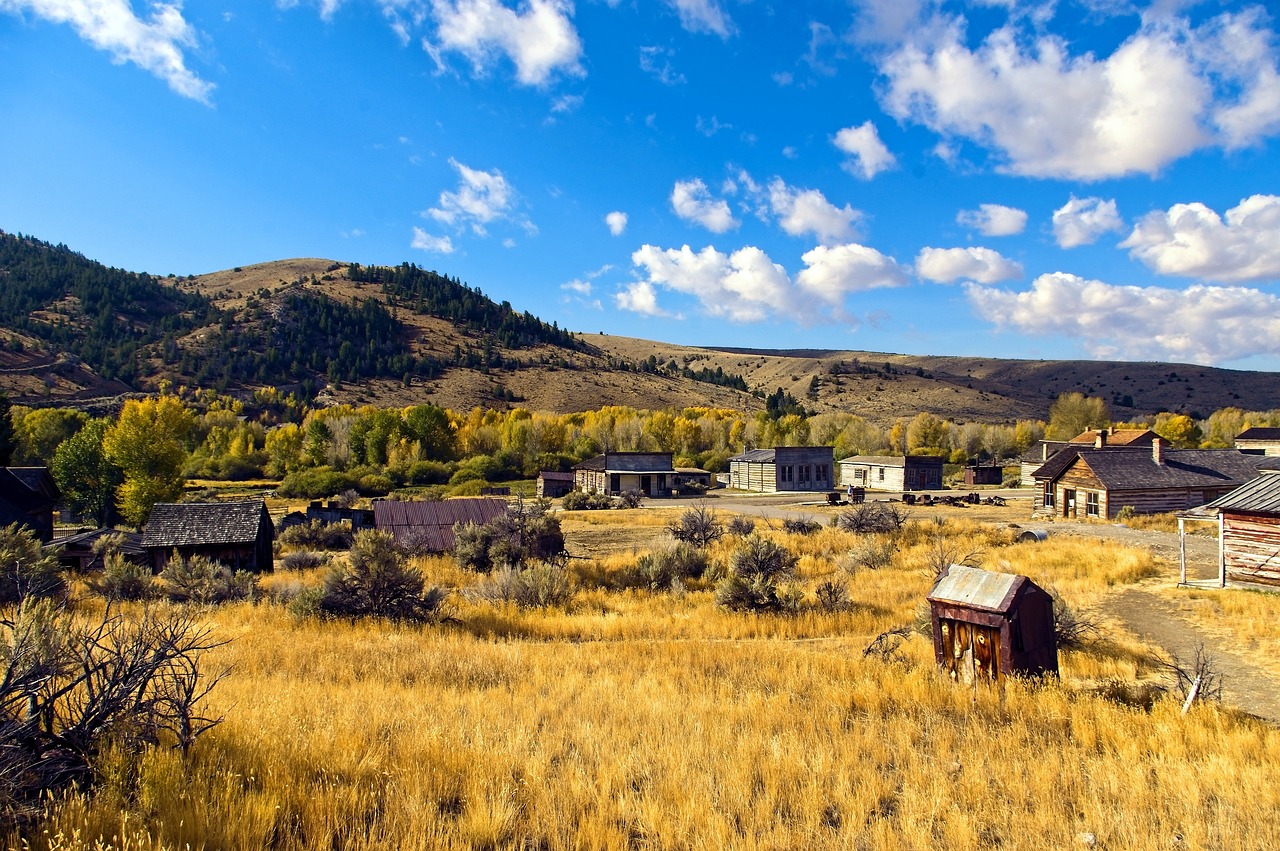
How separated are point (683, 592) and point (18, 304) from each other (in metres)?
183

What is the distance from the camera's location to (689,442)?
9619 centimetres

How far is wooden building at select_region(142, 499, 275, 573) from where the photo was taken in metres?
21.0

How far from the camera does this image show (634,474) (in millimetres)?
59656

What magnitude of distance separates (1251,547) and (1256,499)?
1289mm

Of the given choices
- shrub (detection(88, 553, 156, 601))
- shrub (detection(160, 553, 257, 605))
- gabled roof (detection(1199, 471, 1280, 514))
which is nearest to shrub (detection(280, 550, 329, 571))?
shrub (detection(160, 553, 257, 605))

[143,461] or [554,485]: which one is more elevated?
[143,461]

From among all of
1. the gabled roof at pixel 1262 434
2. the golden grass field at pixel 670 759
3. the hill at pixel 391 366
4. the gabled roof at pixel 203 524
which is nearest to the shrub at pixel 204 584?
the gabled roof at pixel 203 524

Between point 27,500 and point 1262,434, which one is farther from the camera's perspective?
point 1262,434

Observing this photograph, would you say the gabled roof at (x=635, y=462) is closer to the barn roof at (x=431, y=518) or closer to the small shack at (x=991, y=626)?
the barn roof at (x=431, y=518)

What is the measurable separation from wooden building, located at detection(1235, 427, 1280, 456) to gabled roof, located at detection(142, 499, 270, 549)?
251ft

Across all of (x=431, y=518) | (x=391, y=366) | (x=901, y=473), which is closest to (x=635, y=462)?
(x=901, y=473)

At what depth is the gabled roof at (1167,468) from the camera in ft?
113

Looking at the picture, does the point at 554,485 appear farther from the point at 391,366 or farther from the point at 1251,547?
the point at 391,366

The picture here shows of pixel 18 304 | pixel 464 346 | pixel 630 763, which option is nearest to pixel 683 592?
pixel 630 763
